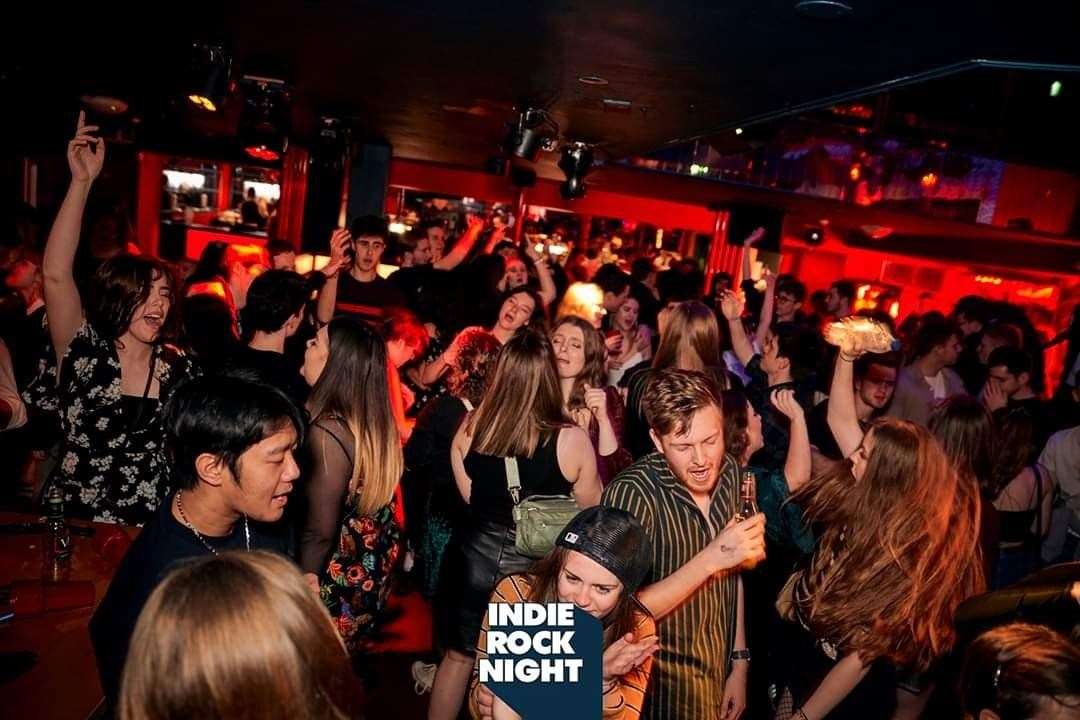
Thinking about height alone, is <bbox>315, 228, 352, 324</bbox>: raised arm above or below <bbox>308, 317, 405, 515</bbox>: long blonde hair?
above

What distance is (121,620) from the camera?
1.60 metres

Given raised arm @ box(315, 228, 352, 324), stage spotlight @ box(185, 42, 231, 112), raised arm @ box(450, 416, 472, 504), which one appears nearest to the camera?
raised arm @ box(450, 416, 472, 504)

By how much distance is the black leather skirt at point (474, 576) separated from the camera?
2875mm

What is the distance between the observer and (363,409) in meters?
2.69

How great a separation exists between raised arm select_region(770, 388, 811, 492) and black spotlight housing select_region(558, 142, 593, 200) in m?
3.40

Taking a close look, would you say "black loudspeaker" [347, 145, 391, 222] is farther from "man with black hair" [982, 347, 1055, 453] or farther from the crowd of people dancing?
"man with black hair" [982, 347, 1055, 453]

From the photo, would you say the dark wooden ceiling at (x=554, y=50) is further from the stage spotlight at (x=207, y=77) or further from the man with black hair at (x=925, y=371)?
the man with black hair at (x=925, y=371)

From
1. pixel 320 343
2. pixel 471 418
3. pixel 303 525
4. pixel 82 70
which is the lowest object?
pixel 303 525

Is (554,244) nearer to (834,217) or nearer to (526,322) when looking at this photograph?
(834,217)

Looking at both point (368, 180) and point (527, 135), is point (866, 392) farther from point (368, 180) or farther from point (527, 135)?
point (368, 180)

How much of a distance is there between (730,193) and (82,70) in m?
9.95

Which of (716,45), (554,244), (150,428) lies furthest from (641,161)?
(150,428)

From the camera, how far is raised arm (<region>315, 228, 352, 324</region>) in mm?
4531

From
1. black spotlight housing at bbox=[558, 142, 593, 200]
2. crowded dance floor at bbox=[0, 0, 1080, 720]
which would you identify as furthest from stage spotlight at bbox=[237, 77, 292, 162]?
black spotlight housing at bbox=[558, 142, 593, 200]
